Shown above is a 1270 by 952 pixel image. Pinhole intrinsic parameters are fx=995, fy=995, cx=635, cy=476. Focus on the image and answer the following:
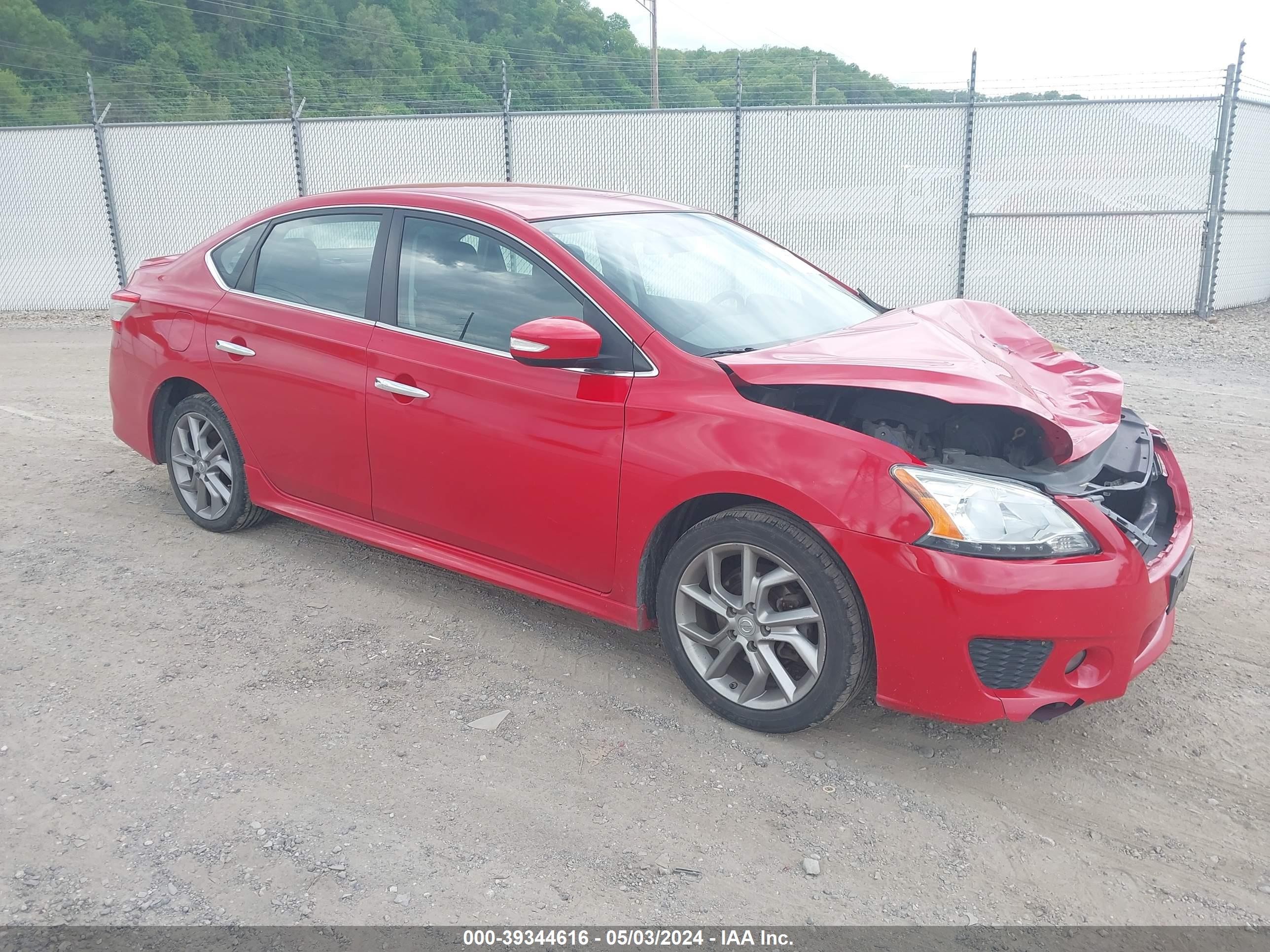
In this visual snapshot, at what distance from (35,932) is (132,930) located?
220mm

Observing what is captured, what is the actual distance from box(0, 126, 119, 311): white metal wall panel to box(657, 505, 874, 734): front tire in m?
12.9

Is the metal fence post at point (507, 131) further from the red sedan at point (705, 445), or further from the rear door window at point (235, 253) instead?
the red sedan at point (705, 445)

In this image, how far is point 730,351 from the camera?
3385 mm

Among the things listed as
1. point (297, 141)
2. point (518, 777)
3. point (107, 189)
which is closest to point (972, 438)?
point (518, 777)

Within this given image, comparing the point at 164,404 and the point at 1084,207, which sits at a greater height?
the point at 1084,207

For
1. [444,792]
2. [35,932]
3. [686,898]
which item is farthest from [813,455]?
[35,932]

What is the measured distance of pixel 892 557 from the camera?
2.81 meters

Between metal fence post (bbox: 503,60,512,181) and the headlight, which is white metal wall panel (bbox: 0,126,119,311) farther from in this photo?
the headlight

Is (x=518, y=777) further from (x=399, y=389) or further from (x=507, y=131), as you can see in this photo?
(x=507, y=131)

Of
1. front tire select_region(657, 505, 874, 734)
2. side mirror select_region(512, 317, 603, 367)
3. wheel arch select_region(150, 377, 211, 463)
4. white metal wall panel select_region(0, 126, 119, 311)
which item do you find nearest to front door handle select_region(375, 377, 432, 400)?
side mirror select_region(512, 317, 603, 367)

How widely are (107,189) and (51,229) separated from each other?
3.72 feet

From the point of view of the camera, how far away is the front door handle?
3738 millimetres

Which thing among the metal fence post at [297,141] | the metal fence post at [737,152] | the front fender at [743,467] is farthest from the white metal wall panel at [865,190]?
the front fender at [743,467]

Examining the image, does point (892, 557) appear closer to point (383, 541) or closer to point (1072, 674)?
point (1072, 674)
